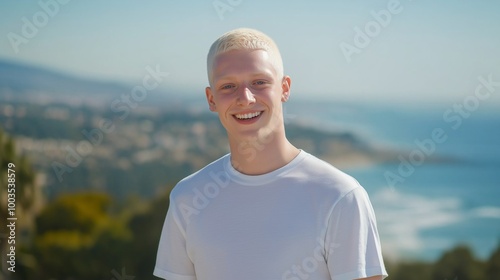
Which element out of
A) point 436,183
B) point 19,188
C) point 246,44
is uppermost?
point 19,188

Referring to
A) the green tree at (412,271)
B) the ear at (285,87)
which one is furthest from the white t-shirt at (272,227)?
the green tree at (412,271)

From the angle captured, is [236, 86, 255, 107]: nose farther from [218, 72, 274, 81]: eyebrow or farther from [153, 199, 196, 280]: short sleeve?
[153, 199, 196, 280]: short sleeve

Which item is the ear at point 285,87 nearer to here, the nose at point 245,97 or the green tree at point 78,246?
the nose at point 245,97

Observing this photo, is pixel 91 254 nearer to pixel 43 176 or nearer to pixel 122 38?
pixel 43 176

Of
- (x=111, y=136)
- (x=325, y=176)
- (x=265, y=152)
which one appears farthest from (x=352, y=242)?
(x=111, y=136)

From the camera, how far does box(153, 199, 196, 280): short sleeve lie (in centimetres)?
162

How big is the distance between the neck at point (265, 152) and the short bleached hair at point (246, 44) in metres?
0.13

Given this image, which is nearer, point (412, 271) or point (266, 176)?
point (266, 176)

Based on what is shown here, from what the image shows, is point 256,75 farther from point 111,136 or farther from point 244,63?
point 111,136

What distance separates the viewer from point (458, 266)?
23.5ft

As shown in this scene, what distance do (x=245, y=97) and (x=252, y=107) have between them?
1.0 inches

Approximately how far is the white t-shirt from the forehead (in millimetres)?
193

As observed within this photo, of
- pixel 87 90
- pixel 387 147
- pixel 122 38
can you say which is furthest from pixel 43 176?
pixel 387 147

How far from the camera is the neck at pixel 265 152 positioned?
1.56 meters
